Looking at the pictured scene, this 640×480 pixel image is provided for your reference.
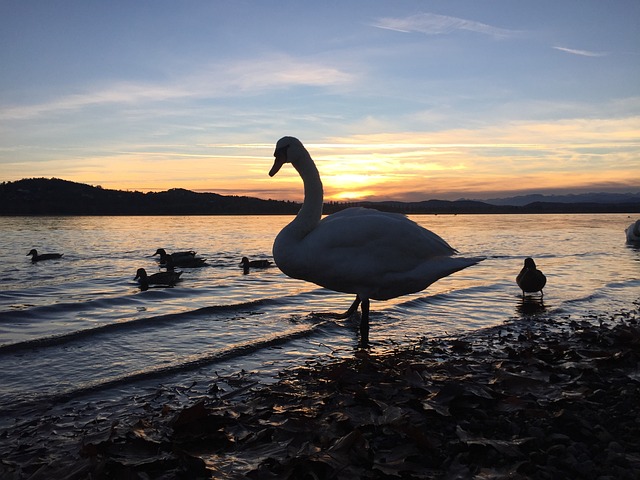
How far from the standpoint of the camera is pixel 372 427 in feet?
14.3

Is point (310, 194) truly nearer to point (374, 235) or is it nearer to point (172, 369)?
point (374, 235)

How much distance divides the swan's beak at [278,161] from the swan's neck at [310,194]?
0.84 feet

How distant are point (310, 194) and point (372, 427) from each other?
469cm

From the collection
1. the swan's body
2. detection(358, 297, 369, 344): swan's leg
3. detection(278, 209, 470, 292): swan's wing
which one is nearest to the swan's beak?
detection(278, 209, 470, 292): swan's wing

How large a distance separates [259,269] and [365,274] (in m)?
13.2

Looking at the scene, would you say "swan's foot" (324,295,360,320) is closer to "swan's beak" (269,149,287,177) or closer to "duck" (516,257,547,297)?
"swan's beak" (269,149,287,177)

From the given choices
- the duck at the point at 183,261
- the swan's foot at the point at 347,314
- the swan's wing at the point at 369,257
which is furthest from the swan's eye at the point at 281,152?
the duck at the point at 183,261

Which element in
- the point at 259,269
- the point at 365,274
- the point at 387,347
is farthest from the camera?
the point at 259,269

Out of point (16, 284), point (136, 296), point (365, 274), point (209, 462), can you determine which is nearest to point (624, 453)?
point (209, 462)

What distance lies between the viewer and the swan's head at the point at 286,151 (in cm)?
831

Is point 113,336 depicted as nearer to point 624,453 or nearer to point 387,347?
point 387,347

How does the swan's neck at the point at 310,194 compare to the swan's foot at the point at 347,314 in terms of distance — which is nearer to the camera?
the swan's neck at the point at 310,194

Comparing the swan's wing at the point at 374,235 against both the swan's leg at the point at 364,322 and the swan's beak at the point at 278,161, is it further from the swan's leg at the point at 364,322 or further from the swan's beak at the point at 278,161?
the swan's beak at the point at 278,161

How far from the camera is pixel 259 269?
20375mm
